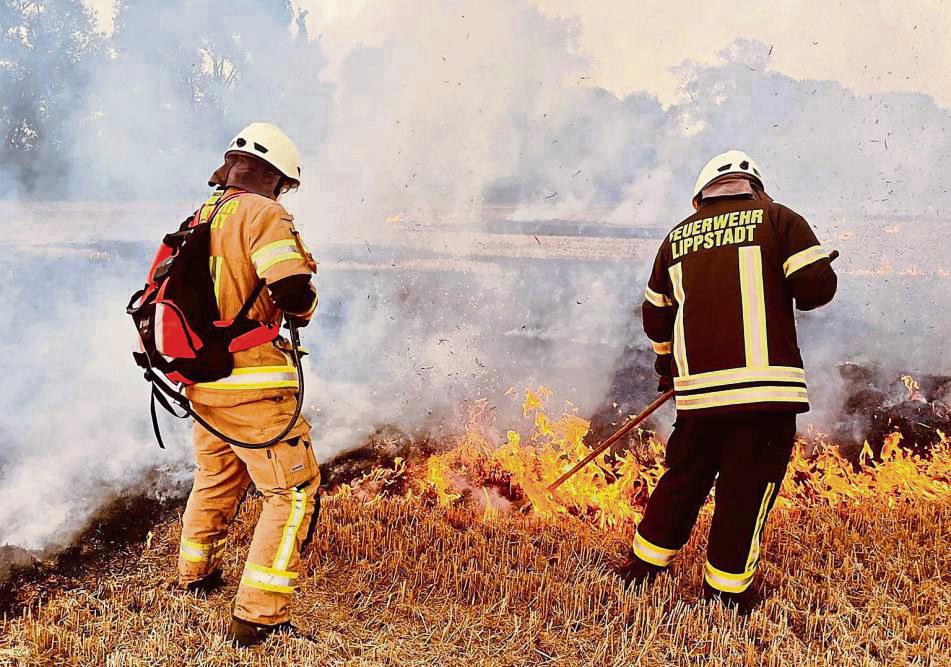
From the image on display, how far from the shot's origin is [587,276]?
6957 millimetres

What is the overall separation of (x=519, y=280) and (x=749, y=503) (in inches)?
157

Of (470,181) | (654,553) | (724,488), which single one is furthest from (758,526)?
(470,181)

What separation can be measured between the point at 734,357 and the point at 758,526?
0.85 metres

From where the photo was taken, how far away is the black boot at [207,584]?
338 cm

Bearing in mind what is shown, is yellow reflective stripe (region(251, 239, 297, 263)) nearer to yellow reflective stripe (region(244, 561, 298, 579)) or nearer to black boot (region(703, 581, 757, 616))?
yellow reflective stripe (region(244, 561, 298, 579))

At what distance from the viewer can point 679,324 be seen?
11.3 feet

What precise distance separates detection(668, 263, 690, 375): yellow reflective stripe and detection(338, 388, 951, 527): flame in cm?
153

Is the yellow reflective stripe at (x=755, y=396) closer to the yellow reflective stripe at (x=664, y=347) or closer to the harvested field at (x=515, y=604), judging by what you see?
the yellow reflective stripe at (x=664, y=347)

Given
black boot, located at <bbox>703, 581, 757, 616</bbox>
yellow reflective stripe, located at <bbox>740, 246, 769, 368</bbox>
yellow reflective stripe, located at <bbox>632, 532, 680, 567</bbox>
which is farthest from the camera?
yellow reflective stripe, located at <bbox>632, 532, 680, 567</bbox>

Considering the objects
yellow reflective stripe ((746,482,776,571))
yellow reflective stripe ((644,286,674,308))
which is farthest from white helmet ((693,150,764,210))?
yellow reflective stripe ((746,482,776,571))

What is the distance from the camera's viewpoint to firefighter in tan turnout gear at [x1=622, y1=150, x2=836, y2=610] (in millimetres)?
3158

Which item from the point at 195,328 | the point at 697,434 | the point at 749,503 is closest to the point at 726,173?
the point at 697,434

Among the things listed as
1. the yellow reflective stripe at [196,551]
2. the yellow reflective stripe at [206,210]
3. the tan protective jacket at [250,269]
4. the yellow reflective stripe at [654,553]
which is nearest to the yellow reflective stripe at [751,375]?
the yellow reflective stripe at [654,553]

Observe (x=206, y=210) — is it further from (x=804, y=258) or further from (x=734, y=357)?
(x=804, y=258)
